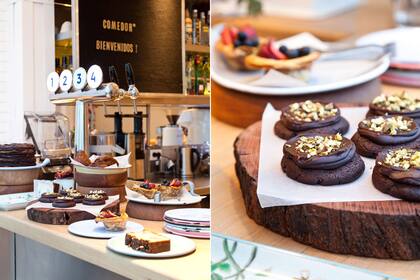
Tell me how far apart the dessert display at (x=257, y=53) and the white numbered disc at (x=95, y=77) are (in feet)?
5.55

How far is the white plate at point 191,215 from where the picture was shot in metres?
1.83

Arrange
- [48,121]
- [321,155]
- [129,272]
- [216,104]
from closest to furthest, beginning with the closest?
[321,155], [216,104], [129,272], [48,121]

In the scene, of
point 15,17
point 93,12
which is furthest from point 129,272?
point 15,17

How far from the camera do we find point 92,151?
3.35m

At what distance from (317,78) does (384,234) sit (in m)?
0.27

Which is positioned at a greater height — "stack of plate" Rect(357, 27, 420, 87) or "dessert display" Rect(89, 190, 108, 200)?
"stack of plate" Rect(357, 27, 420, 87)

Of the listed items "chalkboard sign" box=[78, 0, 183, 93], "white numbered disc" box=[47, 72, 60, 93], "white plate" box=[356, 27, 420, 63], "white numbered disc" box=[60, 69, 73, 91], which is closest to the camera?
"white plate" box=[356, 27, 420, 63]

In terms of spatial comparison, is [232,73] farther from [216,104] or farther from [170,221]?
[170,221]

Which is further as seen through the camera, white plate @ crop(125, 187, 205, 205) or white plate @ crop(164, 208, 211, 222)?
white plate @ crop(125, 187, 205, 205)

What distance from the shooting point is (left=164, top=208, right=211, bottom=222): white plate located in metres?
1.83

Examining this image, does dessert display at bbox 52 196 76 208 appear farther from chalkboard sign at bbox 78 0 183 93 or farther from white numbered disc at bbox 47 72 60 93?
chalkboard sign at bbox 78 0 183 93

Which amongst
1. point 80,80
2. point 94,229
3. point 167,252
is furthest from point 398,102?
point 80,80

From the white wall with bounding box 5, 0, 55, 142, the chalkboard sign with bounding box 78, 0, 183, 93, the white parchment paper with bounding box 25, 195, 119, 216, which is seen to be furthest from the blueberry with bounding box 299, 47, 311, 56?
the white wall with bounding box 5, 0, 55, 142

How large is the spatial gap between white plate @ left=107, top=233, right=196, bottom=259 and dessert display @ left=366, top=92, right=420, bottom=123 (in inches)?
37.4
